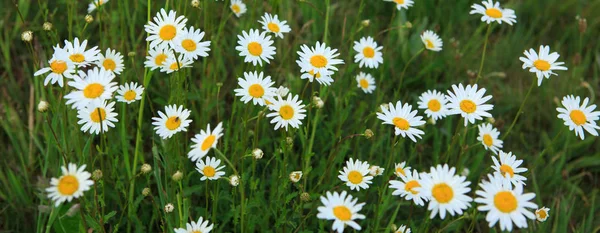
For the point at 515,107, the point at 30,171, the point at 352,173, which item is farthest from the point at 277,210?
the point at 515,107

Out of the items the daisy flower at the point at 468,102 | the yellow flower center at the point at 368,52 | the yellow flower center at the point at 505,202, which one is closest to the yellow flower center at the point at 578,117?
the daisy flower at the point at 468,102

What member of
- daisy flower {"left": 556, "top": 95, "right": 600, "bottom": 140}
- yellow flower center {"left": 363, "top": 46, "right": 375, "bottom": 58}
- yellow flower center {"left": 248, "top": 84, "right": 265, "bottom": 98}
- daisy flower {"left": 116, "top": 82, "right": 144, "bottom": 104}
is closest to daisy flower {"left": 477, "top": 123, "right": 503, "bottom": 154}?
daisy flower {"left": 556, "top": 95, "right": 600, "bottom": 140}

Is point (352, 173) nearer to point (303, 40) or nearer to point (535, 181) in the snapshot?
point (535, 181)

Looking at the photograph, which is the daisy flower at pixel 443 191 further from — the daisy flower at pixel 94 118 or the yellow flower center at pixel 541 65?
the daisy flower at pixel 94 118

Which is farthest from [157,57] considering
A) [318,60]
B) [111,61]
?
[318,60]

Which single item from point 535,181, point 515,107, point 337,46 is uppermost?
point 337,46

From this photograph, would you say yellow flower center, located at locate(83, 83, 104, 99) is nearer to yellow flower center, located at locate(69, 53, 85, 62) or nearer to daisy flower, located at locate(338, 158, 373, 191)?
yellow flower center, located at locate(69, 53, 85, 62)

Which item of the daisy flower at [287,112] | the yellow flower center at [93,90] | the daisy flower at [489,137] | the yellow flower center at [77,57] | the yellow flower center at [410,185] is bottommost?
the yellow flower center at [410,185]
